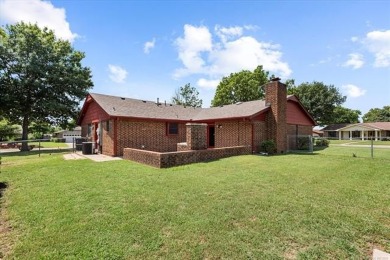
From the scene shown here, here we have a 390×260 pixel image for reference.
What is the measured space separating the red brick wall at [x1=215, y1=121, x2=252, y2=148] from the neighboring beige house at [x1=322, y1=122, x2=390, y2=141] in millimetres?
37367

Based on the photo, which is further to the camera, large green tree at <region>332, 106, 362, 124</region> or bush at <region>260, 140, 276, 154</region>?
large green tree at <region>332, 106, 362, 124</region>

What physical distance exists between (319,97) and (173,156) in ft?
151

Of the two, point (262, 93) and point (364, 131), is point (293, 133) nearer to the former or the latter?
point (262, 93)

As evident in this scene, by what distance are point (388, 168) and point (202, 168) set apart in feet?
25.4

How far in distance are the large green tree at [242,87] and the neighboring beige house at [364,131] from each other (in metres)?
20.6

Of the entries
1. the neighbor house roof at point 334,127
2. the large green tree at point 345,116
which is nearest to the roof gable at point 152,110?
the neighbor house roof at point 334,127

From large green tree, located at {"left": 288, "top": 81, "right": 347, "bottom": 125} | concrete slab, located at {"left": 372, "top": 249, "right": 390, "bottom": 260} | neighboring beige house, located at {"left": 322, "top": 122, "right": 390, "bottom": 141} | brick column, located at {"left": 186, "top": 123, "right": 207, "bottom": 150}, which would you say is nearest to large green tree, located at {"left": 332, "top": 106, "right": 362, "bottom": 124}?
neighboring beige house, located at {"left": 322, "top": 122, "right": 390, "bottom": 141}

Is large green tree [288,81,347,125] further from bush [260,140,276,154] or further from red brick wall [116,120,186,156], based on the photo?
red brick wall [116,120,186,156]

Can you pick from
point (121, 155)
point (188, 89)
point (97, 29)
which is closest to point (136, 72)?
point (97, 29)

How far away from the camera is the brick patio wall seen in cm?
935

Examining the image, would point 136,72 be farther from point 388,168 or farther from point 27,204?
point 388,168

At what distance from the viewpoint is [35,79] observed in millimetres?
22781

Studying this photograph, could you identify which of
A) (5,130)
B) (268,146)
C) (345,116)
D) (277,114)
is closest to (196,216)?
(268,146)

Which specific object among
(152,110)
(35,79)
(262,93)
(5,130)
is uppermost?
(262,93)
